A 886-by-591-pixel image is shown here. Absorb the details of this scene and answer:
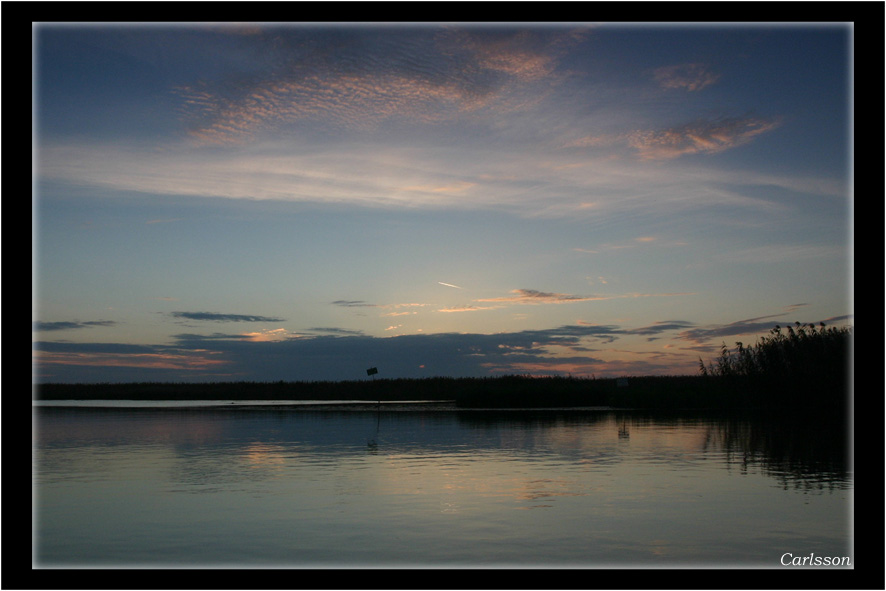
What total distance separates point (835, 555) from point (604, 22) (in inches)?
277

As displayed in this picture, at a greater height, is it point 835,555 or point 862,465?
point 862,465

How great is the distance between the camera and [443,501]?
12016mm

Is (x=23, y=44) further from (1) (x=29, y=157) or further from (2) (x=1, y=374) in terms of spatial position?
(2) (x=1, y=374)

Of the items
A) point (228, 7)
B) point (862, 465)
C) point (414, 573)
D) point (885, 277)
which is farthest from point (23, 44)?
point (862, 465)

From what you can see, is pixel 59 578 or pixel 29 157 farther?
pixel 29 157

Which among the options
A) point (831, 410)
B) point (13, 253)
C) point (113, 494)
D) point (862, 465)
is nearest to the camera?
point (13, 253)

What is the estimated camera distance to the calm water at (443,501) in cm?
908

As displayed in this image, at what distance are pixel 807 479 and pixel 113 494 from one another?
42.5 feet

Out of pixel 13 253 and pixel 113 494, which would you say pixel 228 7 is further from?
pixel 113 494

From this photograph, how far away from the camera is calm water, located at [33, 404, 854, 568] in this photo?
908 cm

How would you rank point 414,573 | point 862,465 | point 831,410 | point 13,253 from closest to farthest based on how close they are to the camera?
point 414,573, point 13,253, point 862,465, point 831,410

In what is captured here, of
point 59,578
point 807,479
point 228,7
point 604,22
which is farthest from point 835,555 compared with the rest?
point 228,7

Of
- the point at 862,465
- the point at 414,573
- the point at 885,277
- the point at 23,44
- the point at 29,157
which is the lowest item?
the point at 414,573

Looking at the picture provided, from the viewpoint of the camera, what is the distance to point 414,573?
6973 millimetres
